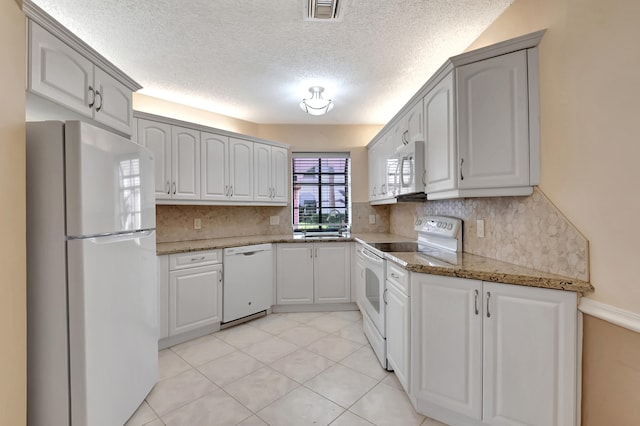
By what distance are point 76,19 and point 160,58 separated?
1.83ft

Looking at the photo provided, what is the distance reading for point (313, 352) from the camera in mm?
2443

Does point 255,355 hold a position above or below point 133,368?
below

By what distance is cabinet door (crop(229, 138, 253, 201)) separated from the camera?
3.31 metres

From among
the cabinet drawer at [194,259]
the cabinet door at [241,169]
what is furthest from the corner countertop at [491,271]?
the cabinet door at [241,169]

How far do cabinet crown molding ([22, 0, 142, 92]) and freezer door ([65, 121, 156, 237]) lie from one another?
1.73ft

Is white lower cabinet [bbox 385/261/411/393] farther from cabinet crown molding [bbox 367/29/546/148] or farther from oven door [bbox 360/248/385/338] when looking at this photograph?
cabinet crown molding [bbox 367/29/546/148]

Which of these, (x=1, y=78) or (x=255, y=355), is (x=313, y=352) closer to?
(x=255, y=355)

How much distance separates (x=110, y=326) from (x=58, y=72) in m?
1.35

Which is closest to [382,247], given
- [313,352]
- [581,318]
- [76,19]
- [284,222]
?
[313,352]

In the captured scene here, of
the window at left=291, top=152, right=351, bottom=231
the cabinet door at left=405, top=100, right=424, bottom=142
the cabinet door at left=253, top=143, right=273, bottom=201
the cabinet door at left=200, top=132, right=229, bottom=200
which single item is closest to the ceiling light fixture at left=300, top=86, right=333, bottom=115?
the cabinet door at left=405, top=100, right=424, bottom=142

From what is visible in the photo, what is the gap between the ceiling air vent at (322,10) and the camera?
5.41ft

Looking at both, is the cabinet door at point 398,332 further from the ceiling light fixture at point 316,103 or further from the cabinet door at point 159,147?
the cabinet door at point 159,147

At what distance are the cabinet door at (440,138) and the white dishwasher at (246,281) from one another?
2037mm

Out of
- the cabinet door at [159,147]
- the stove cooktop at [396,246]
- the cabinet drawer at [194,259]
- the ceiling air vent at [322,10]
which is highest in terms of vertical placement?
the ceiling air vent at [322,10]
